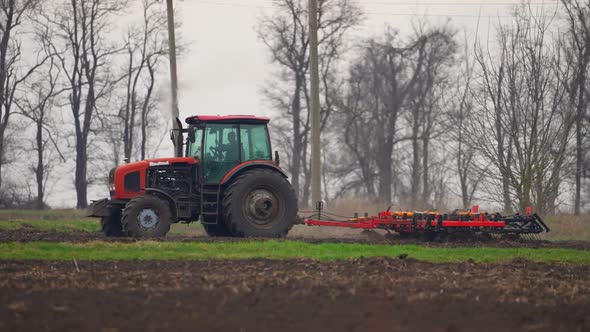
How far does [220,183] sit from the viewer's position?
20.2m

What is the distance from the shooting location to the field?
9.98 metres

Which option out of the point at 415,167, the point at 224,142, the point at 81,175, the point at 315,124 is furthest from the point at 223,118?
the point at 415,167

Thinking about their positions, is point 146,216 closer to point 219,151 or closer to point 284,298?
point 219,151

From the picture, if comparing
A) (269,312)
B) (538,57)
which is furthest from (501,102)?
(269,312)

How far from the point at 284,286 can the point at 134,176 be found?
895cm

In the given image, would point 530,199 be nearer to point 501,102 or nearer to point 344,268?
point 501,102

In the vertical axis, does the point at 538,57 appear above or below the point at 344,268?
above

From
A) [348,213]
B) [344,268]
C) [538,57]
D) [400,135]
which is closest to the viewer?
[344,268]

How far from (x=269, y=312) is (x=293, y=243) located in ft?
26.4

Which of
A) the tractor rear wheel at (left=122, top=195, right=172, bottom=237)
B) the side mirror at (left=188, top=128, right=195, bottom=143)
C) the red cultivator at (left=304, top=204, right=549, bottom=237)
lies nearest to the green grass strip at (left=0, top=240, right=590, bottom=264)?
the red cultivator at (left=304, top=204, right=549, bottom=237)

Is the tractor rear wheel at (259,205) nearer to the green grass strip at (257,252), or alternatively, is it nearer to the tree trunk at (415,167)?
the green grass strip at (257,252)

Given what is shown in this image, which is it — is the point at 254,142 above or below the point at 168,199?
above

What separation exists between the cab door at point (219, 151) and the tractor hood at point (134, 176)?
35 centimetres

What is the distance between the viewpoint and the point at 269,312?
10344 millimetres
